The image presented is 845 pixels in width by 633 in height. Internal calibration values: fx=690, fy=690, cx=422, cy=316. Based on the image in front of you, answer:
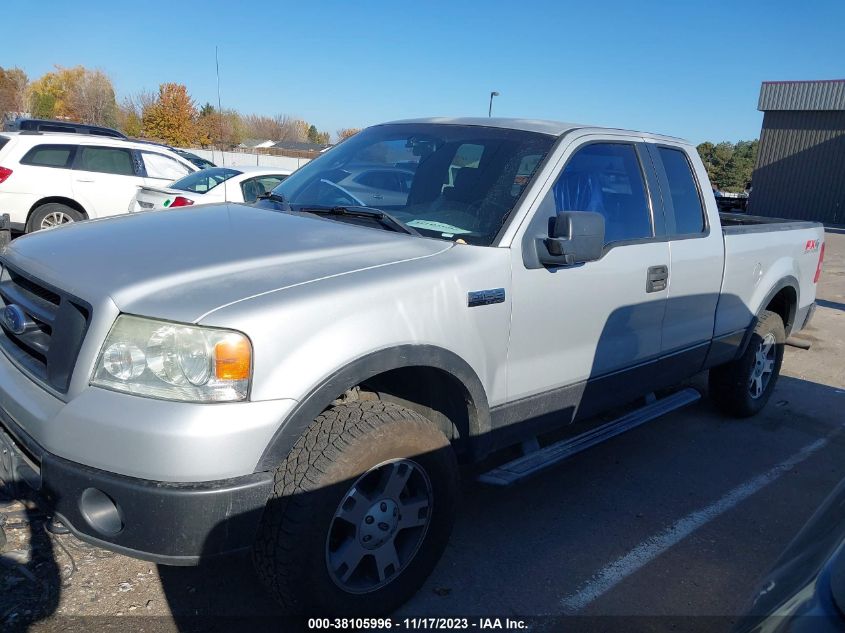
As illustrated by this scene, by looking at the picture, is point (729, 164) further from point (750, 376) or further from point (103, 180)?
point (750, 376)

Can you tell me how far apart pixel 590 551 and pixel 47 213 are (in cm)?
960

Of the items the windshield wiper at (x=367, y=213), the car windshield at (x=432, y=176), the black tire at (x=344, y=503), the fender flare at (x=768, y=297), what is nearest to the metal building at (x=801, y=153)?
the fender flare at (x=768, y=297)

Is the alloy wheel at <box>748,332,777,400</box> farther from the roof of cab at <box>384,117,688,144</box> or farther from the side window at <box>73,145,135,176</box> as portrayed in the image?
the side window at <box>73,145,135,176</box>

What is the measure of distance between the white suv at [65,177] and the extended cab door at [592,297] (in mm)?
8677

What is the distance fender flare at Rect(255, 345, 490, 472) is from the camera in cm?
223

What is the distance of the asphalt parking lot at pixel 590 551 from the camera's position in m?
2.82

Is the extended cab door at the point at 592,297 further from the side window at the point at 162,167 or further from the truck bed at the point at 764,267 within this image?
the side window at the point at 162,167

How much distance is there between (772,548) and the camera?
3.53 m

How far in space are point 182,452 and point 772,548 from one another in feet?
9.87

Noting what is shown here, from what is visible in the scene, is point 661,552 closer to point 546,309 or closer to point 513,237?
point 546,309

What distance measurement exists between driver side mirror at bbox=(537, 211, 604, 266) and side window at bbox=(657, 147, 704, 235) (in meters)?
1.23

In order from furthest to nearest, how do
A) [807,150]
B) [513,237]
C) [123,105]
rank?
[123,105], [807,150], [513,237]

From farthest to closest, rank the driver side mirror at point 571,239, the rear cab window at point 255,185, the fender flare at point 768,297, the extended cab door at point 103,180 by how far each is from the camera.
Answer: the extended cab door at point 103,180, the rear cab window at point 255,185, the fender flare at point 768,297, the driver side mirror at point 571,239

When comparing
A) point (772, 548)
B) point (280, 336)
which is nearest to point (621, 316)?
point (772, 548)
